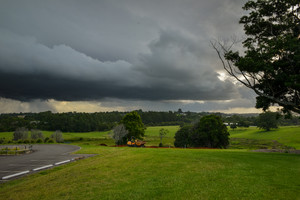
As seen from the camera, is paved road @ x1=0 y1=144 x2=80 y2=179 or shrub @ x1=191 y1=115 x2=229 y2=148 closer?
paved road @ x1=0 y1=144 x2=80 y2=179

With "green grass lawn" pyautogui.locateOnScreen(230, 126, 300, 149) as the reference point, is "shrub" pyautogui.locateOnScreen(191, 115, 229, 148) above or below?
above

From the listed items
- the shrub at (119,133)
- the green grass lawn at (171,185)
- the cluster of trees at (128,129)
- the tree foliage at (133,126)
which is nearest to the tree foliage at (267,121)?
the tree foliage at (133,126)

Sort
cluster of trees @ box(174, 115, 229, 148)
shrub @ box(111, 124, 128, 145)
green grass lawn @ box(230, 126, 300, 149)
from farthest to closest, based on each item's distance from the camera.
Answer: green grass lawn @ box(230, 126, 300, 149) < shrub @ box(111, 124, 128, 145) < cluster of trees @ box(174, 115, 229, 148)

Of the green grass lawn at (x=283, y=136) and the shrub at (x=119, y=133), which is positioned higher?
the shrub at (x=119, y=133)

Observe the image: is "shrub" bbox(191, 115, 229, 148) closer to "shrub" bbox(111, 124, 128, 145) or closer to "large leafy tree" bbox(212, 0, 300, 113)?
"shrub" bbox(111, 124, 128, 145)

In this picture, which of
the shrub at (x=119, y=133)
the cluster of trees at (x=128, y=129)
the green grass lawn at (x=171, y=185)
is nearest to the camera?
the green grass lawn at (x=171, y=185)

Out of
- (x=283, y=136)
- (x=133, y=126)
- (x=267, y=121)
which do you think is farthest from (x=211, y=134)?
(x=267, y=121)

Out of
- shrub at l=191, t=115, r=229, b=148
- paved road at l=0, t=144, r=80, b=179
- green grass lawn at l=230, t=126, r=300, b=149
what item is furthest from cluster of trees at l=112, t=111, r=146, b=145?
green grass lawn at l=230, t=126, r=300, b=149

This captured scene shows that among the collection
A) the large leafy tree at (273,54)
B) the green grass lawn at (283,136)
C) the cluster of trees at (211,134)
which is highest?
the large leafy tree at (273,54)

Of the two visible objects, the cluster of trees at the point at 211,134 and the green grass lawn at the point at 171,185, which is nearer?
the green grass lawn at the point at 171,185

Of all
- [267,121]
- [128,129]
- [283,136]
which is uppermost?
[128,129]

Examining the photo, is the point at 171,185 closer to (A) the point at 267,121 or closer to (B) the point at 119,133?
(B) the point at 119,133

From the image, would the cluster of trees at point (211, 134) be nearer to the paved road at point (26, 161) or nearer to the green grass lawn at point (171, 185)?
the paved road at point (26, 161)

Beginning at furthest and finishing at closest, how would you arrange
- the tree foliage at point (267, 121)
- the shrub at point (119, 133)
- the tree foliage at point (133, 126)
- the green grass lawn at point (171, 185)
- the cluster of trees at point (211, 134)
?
the tree foliage at point (267, 121) < the tree foliage at point (133, 126) < the shrub at point (119, 133) < the cluster of trees at point (211, 134) < the green grass lawn at point (171, 185)
